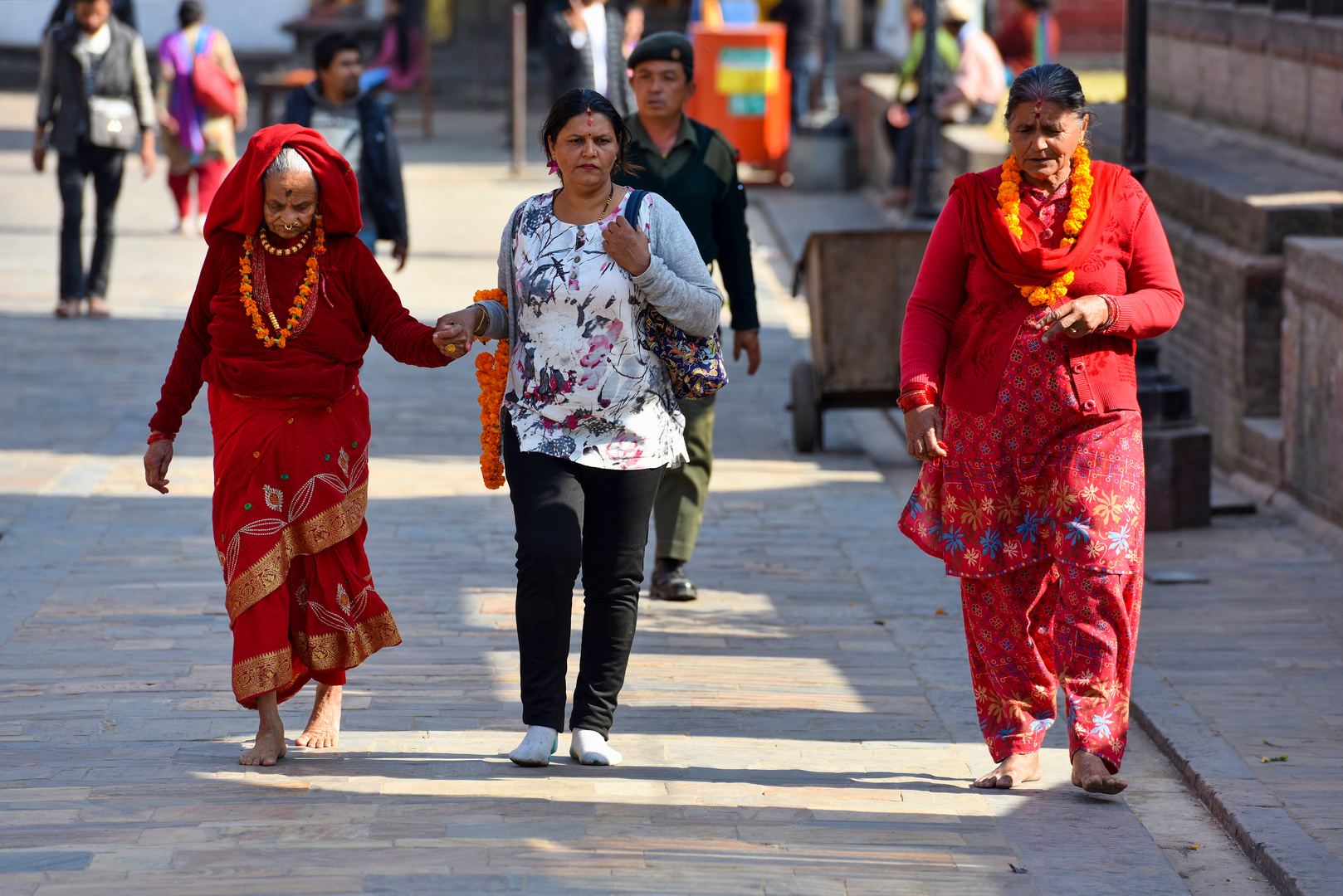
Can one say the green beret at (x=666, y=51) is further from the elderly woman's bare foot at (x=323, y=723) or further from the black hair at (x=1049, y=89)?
the elderly woman's bare foot at (x=323, y=723)

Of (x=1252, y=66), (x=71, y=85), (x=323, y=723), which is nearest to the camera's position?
(x=323, y=723)

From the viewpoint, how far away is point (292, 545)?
15.4 feet

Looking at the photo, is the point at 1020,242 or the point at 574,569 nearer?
the point at 1020,242

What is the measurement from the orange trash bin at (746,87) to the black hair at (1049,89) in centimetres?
1564

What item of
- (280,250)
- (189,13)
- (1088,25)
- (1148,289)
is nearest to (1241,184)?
(1148,289)

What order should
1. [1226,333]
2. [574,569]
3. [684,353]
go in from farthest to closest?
[1226,333], [684,353], [574,569]

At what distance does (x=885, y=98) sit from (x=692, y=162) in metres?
13.0

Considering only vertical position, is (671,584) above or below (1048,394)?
below

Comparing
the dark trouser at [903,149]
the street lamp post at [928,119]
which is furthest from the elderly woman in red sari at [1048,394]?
the dark trouser at [903,149]

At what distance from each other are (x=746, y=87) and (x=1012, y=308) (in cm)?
1605

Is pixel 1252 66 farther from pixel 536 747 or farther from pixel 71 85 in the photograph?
pixel 536 747

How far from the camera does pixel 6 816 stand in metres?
4.39

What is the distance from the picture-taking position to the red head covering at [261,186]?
4578 millimetres

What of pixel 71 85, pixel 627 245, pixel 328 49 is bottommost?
pixel 627 245
